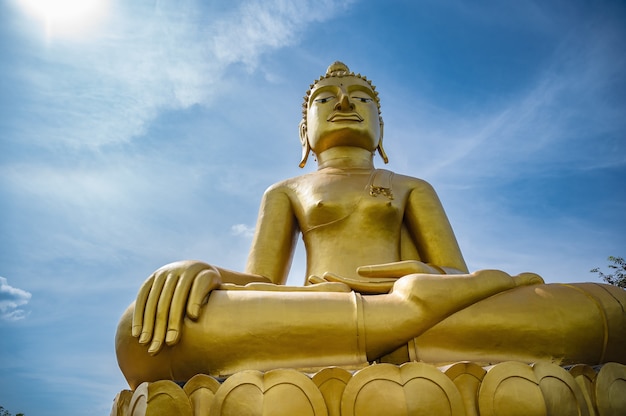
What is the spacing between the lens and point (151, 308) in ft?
11.5

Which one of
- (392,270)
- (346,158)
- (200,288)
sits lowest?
(200,288)

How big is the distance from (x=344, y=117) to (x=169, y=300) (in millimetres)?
2887

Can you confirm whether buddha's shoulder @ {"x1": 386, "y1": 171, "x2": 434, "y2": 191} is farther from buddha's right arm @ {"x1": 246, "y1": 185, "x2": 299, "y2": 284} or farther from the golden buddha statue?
the golden buddha statue

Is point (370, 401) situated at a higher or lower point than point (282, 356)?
lower

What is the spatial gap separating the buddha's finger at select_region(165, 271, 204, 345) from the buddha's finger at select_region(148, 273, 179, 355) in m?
0.03

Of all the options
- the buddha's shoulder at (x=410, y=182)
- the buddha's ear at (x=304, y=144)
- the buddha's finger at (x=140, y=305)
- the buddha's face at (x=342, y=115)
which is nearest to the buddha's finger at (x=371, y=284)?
the buddha's finger at (x=140, y=305)

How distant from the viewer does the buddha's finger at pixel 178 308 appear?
3.39 meters

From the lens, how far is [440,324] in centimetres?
356

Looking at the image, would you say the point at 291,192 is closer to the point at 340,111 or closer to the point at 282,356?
the point at 340,111

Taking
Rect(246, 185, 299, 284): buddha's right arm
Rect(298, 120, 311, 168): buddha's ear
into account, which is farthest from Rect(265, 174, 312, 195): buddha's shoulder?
Rect(298, 120, 311, 168): buddha's ear

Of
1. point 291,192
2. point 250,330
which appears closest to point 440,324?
point 250,330

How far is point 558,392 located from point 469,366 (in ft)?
1.50

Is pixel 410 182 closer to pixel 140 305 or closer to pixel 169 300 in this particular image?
pixel 169 300

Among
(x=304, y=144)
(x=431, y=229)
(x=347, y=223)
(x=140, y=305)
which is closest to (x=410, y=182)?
(x=431, y=229)
